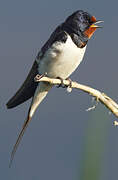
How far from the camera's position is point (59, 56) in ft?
4.27

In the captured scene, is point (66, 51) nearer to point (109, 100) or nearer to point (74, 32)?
point (74, 32)

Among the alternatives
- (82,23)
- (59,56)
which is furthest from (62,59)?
(82,23)

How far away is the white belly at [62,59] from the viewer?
1.29 m

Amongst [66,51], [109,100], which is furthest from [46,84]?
[109,100]

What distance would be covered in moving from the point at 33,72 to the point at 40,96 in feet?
0.27

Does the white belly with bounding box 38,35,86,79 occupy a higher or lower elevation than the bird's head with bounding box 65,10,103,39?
lower

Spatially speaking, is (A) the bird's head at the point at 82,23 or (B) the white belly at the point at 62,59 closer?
(B) the white belly at the point at 62,59

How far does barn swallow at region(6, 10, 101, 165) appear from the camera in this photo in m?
1.30

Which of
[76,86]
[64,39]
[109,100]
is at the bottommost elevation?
[109,100]

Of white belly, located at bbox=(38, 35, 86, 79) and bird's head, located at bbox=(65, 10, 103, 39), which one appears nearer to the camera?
white belly, located at bbox=(38, 35, 86, 79)

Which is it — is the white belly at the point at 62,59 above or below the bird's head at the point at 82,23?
below

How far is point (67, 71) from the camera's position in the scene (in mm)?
1323

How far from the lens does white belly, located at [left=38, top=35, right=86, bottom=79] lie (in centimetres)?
129

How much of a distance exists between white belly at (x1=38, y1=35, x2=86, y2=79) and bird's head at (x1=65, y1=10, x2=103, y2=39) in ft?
0.26
